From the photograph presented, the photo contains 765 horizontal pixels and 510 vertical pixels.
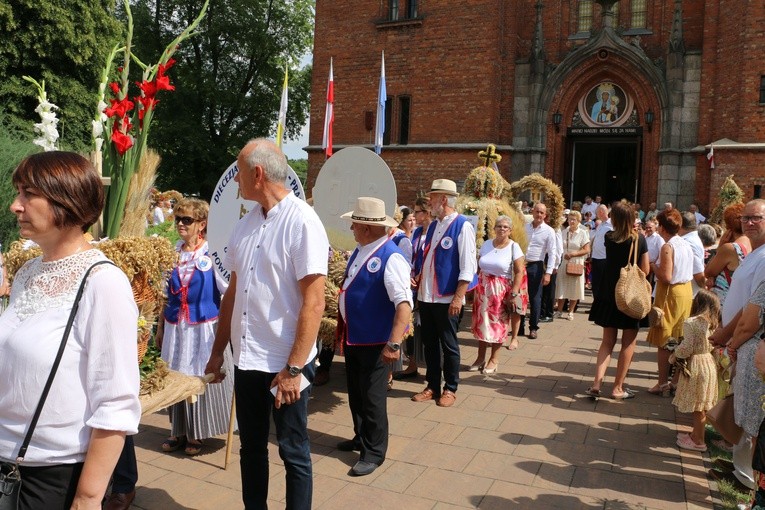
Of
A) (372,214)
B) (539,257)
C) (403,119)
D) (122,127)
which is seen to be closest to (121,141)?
(122,127)

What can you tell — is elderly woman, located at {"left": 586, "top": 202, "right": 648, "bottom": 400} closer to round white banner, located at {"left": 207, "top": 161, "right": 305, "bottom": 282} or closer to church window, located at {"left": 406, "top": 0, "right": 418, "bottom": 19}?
round white banner, located at {"left": 207, "top": 161, "right": 305, "bottom": 282}

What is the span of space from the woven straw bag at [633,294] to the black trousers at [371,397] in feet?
8.85

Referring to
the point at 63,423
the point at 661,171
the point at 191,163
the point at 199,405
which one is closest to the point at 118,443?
the point at 63,423

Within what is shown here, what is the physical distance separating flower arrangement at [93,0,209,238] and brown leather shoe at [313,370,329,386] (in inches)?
138

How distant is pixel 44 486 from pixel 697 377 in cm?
484

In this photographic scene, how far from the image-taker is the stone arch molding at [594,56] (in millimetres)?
19169

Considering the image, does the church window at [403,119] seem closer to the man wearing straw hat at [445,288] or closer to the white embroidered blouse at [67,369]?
the man wearing straw hat at [445,288]

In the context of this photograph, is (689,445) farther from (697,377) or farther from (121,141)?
(121,141)

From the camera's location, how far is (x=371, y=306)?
4.79 metres

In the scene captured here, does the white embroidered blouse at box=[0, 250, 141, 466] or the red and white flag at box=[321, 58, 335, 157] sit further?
the red and white flag at box=[321, 58, 335, 157]

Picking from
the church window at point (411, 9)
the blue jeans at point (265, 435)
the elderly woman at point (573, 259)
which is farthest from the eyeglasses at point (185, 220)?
the church window at point (411, 9)

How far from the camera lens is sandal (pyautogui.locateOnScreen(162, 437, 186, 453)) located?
4914mm

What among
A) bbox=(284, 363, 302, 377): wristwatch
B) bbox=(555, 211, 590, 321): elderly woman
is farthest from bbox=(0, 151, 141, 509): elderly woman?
bbox=(555, 211, 590, 321): elderly woman

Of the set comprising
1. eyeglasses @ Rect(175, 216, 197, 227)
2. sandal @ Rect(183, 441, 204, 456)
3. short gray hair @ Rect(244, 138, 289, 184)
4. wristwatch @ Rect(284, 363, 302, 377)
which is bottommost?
sandal @ Rect(183, 441, 204, 456)
